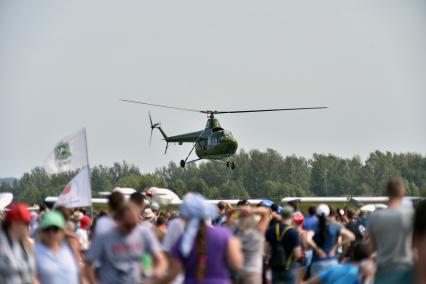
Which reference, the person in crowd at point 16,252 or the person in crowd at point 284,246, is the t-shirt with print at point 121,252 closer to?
the person in crowd at point 16,252

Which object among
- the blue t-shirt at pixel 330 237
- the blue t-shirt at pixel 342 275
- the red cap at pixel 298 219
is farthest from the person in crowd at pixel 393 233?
the red cap at pixel 298 219

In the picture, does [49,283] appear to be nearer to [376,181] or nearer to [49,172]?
[49,172]

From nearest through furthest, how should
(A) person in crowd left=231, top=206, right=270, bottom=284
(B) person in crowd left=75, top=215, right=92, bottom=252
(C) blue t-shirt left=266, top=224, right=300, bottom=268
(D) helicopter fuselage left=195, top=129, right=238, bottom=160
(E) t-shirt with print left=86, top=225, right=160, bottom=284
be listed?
(E) t-shirt with print left=86, top=225, right=160, bottom=284, (A) person in crowd left=231, top=206, right=270, bottom=284, (C) blue t-shirt left=266, top=224, right=300, bottom=268, (B) person in crowd left=75, top=215, right=92, bottom=252, (D) helicopter fuselage left=195, top=129, right=238, bottom=160

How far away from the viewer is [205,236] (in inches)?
368

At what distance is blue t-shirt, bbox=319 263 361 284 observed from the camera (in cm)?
1026

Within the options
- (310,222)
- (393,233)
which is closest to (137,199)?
(393,233)

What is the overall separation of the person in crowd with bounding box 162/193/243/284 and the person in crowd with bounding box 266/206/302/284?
624cm

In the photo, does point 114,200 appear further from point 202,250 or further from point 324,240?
point 324,240

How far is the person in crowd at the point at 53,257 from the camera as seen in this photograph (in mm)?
10273

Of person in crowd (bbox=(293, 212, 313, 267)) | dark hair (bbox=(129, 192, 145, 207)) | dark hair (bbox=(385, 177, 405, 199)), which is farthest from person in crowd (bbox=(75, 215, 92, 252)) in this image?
dark hair (bbox=(385, 177, 405, 199))

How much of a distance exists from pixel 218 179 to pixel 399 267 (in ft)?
544

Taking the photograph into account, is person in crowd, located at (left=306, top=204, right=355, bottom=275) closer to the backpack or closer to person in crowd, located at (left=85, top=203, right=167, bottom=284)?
the backpack

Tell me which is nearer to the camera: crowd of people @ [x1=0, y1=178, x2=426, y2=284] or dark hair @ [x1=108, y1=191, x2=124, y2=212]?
crowd of people @ [x1=0, y1=178, x2=426, y2=284]

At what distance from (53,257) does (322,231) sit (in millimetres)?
Answer: 6229
